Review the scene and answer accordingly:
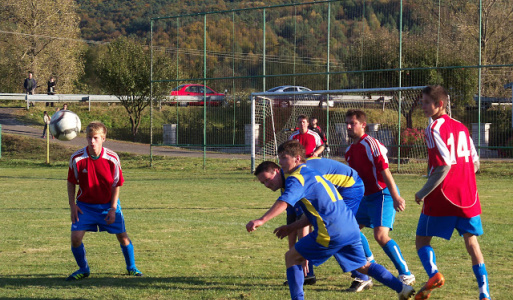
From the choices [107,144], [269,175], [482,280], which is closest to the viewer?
[269,175]

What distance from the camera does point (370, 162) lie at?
237 inches

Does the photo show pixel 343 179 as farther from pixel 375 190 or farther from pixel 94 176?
pixel 94 176

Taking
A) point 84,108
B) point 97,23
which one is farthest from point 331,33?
point 97,23

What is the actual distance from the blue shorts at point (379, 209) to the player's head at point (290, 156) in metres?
1.44

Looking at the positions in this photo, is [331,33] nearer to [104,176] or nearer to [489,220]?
[489,220]

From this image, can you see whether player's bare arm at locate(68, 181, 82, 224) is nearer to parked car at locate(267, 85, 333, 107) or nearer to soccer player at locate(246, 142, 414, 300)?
soccer player at locate(246, 142, 414, 300)

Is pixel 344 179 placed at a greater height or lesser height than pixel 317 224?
greater

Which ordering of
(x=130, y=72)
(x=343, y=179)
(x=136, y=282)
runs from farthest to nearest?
(x=130, y=72), (x=136, y=282), (x=343, y=179)

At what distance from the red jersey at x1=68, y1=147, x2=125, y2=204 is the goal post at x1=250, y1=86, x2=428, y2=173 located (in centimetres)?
1372

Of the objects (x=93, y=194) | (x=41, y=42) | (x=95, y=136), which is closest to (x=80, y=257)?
(x=93, y=194)

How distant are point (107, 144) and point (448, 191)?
28.3 meters

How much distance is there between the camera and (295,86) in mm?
22391

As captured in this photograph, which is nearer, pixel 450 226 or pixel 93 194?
pixel 450 226

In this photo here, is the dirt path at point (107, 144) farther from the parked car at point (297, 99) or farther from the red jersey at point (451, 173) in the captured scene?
the red jersey at point (451, 173)
